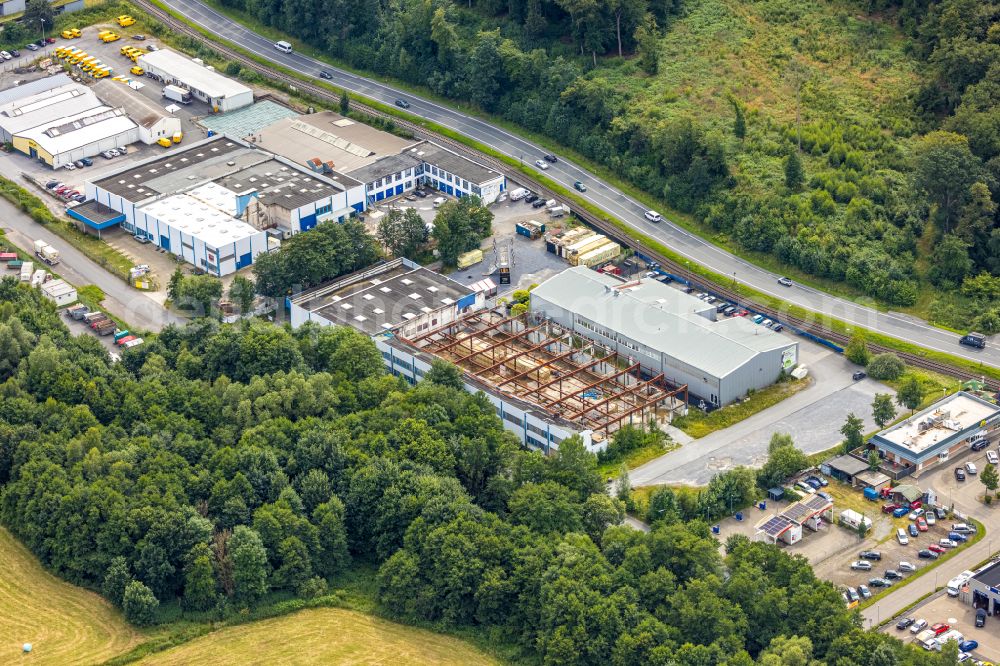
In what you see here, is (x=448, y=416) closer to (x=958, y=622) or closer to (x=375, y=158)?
(x=958, y=622)

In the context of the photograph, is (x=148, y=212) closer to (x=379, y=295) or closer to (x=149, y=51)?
(x=379, y=295)

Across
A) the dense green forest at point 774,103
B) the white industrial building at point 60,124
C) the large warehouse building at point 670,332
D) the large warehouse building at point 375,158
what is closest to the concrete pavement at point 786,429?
the large warehouse building at point 670,332

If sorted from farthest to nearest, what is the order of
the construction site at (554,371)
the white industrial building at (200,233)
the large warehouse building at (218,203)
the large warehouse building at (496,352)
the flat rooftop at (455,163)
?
the flat rooftop at (455,163) → the large warehouse building at (218,203) → the white industrial building at (200,233) → the construction site at (554,371) → the large warehouse building at (496,352)

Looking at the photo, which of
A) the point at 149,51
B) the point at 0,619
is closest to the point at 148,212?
the point at 149,51

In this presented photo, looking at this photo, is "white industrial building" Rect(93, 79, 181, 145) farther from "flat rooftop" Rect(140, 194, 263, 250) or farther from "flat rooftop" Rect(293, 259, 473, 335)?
"flat rooftop" Rect(293, 259, 473, 335)

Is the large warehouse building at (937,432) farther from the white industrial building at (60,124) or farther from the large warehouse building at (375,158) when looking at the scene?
the white industrial building at (60,124)

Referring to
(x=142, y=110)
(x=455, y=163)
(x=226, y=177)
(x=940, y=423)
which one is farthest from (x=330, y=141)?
(x=940, y=423)
